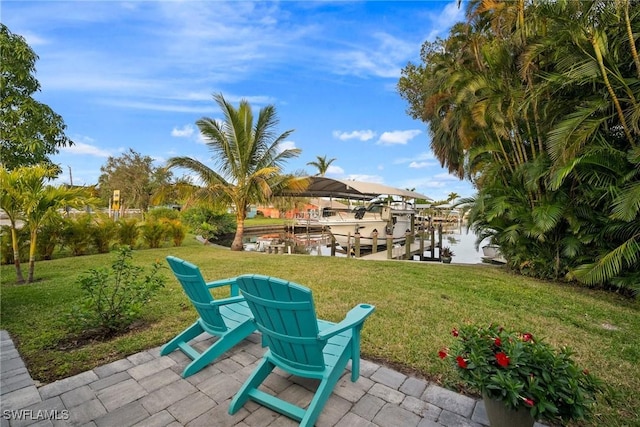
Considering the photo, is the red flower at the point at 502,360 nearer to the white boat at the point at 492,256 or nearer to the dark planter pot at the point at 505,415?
the dark planter pot at the point at 505,415

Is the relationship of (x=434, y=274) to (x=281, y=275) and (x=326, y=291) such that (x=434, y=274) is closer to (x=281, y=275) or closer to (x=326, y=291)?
(x=326, y=291)

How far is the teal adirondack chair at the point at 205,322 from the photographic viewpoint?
2.44 m

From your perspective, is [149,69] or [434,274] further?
[149,69]

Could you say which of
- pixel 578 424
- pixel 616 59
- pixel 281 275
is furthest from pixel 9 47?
pixel 616 59

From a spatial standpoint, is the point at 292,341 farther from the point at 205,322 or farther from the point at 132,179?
the point at 132,179

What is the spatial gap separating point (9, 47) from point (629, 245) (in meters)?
11.7

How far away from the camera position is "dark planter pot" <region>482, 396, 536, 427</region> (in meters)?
1.57

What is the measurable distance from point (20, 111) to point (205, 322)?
21.9 ft

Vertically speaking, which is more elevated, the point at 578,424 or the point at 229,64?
the point at 229,64

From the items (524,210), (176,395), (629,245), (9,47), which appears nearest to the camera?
(176,395)

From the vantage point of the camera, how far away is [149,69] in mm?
7363

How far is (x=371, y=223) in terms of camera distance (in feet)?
46.0

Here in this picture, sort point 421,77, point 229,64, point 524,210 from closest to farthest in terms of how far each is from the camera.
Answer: point 524,210 → point 229,64 → point 421,77

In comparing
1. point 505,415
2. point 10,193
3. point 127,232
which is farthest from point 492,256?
point 10,193
